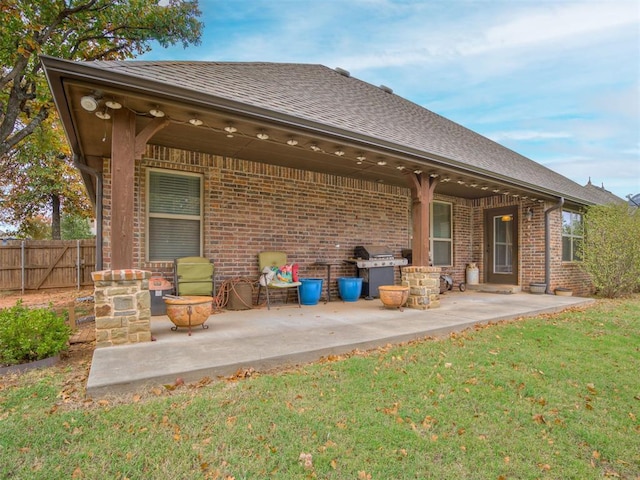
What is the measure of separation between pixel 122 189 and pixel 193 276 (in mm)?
2206

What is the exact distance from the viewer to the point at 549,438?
2.23m

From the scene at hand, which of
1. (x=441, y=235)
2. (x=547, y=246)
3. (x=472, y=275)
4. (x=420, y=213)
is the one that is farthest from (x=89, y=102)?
(x=547, y=246)

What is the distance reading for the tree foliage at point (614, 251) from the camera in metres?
8.34

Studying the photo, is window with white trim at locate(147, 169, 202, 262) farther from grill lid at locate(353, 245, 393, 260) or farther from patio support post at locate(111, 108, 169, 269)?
grill lid at locate(353, 245, 393, 260)

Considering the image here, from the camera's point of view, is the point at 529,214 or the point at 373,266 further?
the point at 529,214

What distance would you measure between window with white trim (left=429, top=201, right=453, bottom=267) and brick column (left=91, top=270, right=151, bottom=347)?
23.6 feet

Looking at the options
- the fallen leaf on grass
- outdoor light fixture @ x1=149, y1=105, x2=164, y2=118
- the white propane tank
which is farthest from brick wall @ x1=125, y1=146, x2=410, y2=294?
the fallen leaf on grass

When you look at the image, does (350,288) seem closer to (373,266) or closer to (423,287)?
(373,266)

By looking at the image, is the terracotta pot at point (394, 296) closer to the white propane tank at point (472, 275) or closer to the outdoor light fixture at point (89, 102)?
the outdoor light fixture at point (89, 102)

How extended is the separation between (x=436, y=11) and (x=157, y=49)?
23.7 feet

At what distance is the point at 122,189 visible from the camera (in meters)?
3.52

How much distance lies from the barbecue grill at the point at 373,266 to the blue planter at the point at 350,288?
0.39 metres

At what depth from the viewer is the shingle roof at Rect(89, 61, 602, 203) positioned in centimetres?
392

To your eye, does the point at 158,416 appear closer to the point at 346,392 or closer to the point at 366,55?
the point at 346,392
